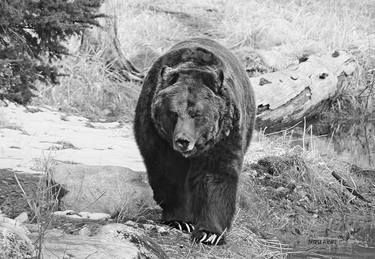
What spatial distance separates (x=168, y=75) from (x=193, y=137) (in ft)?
1.93

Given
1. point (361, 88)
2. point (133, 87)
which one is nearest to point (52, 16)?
point (133, 87)

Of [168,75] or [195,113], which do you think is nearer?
[195,113]

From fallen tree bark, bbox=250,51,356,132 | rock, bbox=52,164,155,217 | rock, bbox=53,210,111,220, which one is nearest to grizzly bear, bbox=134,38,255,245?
rock, bbox=52,164,155,217

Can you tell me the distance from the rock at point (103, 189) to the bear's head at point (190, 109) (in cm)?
88

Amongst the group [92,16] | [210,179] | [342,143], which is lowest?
[342,143]

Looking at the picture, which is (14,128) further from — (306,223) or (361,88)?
(361,88)

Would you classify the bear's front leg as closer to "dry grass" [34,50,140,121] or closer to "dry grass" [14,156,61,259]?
"dry grass" [14,156,61,259]

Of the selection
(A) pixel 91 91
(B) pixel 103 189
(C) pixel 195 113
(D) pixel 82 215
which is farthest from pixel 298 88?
(D) pixel 82 215

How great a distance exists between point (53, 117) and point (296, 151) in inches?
144

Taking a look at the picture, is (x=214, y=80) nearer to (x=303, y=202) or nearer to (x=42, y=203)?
(x=42, y=203)

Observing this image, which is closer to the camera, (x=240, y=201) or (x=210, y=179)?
(x=210, y=179)

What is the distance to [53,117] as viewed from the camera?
11.0 meters

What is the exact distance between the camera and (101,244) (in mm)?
4324

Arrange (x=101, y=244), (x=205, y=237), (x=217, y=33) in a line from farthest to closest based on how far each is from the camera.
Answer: (x=217, y=33) < (x=205, y=237) < (x=101, y=244)
